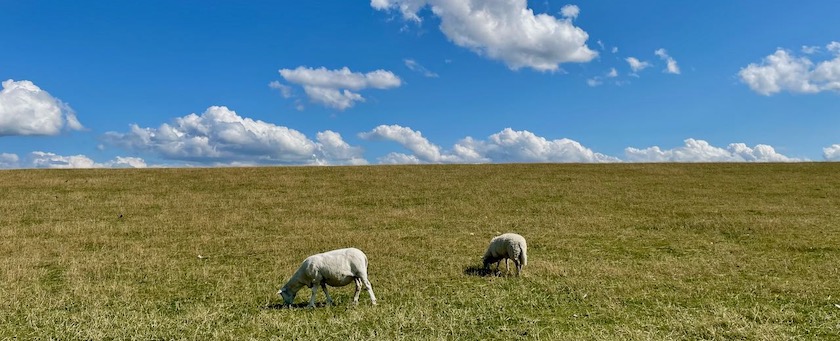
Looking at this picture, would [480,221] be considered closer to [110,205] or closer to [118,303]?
[118,303]

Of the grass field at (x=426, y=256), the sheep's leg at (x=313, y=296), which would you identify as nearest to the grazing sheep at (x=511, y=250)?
the grass field at (x=426, y=256)

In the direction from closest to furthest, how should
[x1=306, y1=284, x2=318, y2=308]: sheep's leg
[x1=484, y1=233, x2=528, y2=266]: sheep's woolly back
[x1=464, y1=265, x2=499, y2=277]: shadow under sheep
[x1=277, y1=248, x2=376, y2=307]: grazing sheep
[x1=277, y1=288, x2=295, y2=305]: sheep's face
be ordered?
[x1=277, y1=248, x2=376, y2=307]: grazing sheep, [x1=306, y1=284, x2=318, y2=308]: sheep's leg, [x1=277, y1=288, x2=295, y2=305]: sheep's face, [x1=484, y1=233, x2=528, y2=266]: sheep's woolly back, [x1=464, y1=265, x2=499, y2=277]: shadow under sheep

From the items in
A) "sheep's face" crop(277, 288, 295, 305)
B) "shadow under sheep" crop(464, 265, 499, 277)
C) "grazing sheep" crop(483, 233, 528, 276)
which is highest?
"grazing sheep" crop(483, 233, 528, 276)

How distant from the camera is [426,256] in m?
19.3

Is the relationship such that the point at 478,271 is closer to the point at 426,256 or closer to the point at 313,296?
the point at 426,256

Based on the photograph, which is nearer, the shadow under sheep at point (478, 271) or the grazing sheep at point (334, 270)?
the grazing sheep at point (334, 270)

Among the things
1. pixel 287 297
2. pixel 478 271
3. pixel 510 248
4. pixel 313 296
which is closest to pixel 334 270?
pixel 313 296

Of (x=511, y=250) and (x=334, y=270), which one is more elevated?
(x=334, y=270)

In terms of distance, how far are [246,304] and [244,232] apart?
13282 millimetres

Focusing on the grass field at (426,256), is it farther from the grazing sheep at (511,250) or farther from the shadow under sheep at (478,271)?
the grazing sheep at (511,250)

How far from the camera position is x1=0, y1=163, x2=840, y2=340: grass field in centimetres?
1086

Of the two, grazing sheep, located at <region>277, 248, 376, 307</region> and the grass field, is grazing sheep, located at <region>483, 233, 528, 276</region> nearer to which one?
the grass field

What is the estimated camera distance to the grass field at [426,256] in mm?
10859

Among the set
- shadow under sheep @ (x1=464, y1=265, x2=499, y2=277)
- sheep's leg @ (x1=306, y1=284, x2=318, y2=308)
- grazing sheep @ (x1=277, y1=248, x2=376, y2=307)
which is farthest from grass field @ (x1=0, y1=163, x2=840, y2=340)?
grazing sheep @ (x1=277, y1=248, x2=376, y2=307)
